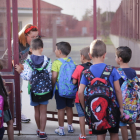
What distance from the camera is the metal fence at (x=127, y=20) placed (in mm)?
4250

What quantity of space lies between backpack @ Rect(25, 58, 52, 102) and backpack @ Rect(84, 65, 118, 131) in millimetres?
934

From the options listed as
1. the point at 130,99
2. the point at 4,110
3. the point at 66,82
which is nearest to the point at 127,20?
the point at 66,82

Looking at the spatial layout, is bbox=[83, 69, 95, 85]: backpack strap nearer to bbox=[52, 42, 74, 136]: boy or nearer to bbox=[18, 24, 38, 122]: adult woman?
bbox=[52, 42, 74, 136]: boy

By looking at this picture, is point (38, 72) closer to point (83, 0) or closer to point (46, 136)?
point (46, 136)

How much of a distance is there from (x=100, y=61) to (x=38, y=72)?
1057 mm

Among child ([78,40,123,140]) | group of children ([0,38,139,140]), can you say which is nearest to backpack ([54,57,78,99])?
group of children ([0,38,139,140])

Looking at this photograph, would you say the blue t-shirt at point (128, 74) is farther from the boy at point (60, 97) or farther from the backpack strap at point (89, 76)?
the boy at point (60, 97)

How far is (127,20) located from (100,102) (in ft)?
6.57

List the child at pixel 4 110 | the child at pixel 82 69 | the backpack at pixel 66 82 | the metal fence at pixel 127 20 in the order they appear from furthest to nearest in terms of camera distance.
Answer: the metal fence at pixel 127 20, the backpack at pixel 66 82, the child at pixel 82 69, the child at pixel 4 110

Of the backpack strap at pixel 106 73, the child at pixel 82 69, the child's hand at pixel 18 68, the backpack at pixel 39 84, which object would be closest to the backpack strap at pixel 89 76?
the backpack strap at pixel 106 73

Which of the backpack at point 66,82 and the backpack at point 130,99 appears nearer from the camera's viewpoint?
the backpack at point 130,99

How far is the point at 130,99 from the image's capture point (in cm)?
324

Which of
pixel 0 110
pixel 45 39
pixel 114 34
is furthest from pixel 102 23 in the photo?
pixel 0 110

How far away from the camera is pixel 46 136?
394cm
